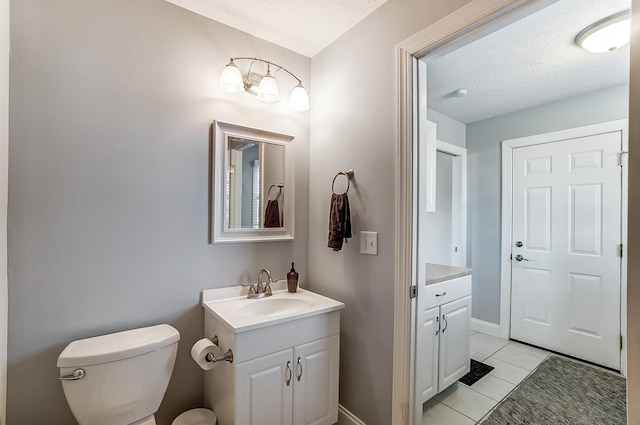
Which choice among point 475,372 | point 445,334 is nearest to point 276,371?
point 445,334

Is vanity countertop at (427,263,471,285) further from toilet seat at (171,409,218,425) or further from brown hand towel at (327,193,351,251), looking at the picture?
toilet seat at (171,409,218,425)

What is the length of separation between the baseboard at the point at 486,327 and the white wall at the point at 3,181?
147 inches

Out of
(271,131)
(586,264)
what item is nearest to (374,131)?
(271,131)

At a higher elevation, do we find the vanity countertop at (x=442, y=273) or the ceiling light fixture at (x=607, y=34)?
the ceiling light fixture at (x=607, y=34)

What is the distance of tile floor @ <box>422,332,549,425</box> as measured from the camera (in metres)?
1.88

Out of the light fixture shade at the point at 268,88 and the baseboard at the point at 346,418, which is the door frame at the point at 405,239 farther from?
the light fixture shade at the point at 268,88

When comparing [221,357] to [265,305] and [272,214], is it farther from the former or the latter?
[272,214]

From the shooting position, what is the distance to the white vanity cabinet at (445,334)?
1.83 m

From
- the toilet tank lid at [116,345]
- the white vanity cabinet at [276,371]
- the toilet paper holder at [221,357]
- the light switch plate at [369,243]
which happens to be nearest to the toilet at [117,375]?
the toilet tank lid at [116,345]

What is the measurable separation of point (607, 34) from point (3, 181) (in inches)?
121

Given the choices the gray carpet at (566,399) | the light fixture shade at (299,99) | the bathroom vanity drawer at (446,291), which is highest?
the light fixture shade at (299,99)

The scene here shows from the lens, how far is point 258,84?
1.80 m

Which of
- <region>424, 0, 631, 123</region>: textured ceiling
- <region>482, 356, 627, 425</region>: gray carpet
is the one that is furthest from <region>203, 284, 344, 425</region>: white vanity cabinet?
<region>424, 0, 631, 123</region>: textured ceiling

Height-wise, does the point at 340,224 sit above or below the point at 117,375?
above
